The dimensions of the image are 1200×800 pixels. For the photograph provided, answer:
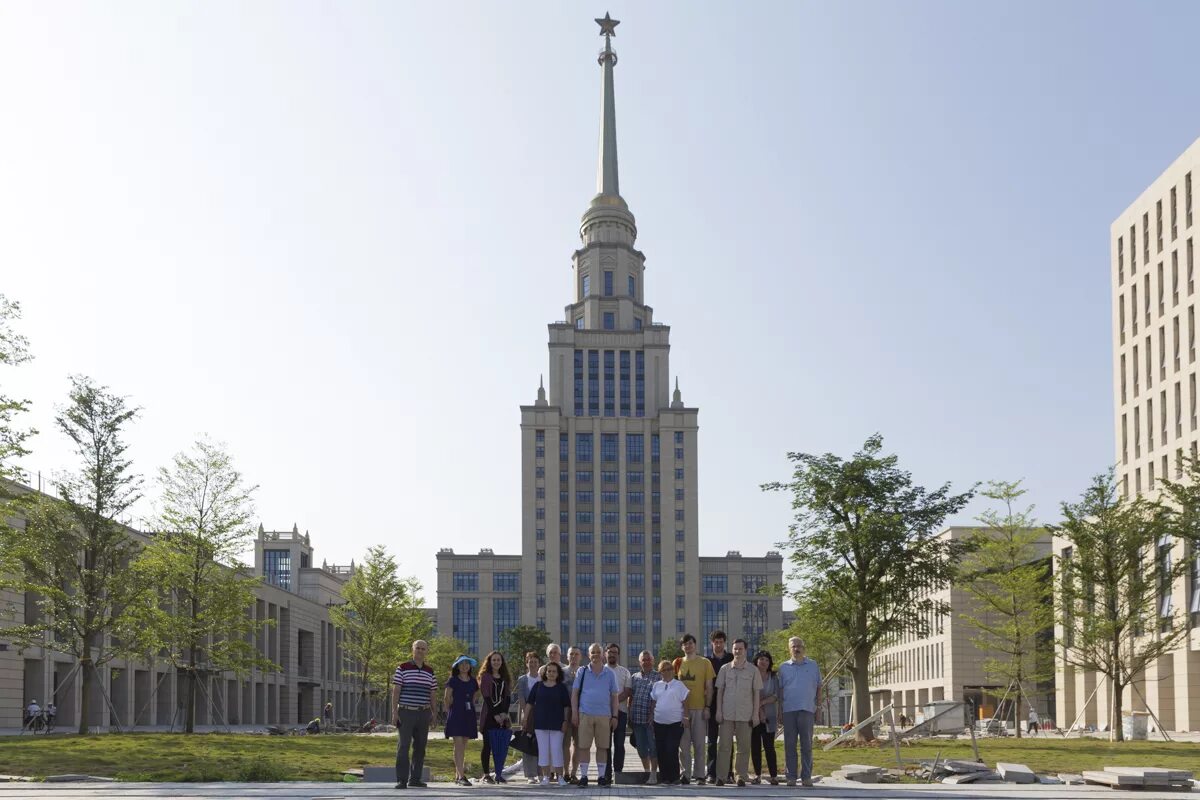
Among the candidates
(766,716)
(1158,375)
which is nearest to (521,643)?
(1158,375)

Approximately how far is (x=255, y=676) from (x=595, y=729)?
233 feet

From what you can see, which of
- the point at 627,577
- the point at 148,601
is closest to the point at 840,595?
the point at 148,601

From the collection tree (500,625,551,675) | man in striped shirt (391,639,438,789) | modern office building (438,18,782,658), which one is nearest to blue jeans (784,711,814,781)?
man in striped shirt (391,639,438,789)

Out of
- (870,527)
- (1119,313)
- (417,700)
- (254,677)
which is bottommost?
(254,677)

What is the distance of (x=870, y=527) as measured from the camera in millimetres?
41469

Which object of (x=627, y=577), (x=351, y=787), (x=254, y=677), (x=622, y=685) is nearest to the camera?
(x=351, y=787)

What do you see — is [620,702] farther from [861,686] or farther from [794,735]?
[861,686]

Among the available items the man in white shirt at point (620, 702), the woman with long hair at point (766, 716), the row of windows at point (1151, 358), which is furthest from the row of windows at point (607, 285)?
the woman with long hair at point (766, 716)

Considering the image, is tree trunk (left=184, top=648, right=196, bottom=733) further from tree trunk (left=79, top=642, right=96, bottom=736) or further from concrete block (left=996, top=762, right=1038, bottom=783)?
concrete block (left=996, top=762, right=1038, bottom=783)

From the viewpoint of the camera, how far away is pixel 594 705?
17922 mm

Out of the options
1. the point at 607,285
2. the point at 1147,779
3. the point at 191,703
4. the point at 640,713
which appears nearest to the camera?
the point at 1147,779

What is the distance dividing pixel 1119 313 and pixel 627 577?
74458 millimetres

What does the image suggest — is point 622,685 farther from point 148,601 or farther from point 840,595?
A: point 148,601

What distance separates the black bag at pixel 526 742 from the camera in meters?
18.8
